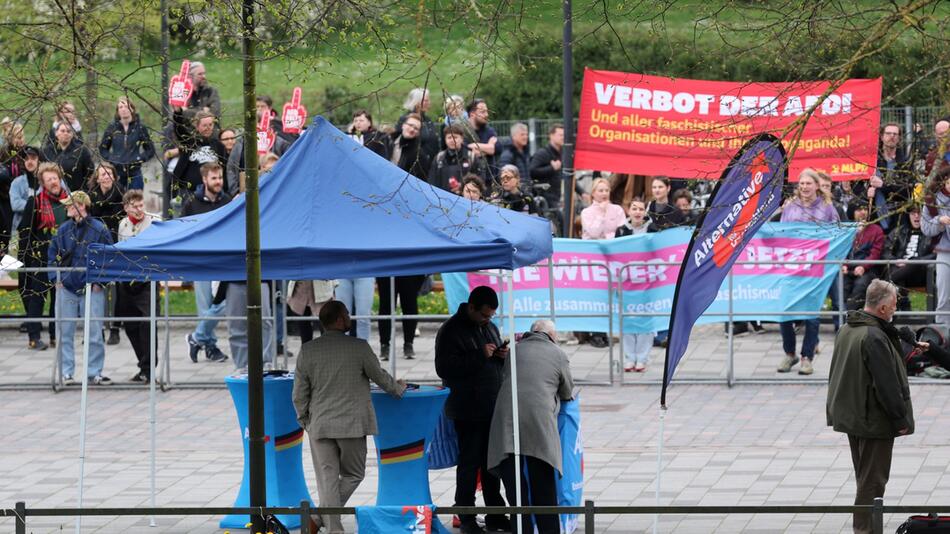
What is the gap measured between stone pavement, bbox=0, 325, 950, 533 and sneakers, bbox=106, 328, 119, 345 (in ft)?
2.98

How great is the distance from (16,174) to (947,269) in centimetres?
1136

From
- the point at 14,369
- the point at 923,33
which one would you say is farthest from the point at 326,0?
the point at 14,369

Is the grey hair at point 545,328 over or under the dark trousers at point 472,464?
over

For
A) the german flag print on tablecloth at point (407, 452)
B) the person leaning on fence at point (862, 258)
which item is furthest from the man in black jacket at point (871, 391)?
the person leaning on fence at point (862, 258)

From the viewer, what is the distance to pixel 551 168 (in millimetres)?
21906

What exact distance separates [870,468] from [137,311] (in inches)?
375

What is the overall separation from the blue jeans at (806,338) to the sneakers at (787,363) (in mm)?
61

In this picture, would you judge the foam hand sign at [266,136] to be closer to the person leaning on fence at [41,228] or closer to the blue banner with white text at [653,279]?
the person leaning on fence at [41,228]

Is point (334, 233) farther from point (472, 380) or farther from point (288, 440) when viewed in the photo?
point (288, 440)

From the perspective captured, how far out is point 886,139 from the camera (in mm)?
18531

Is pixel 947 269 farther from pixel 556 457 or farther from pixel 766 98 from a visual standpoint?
pixel 556 457

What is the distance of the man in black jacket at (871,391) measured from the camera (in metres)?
10.4

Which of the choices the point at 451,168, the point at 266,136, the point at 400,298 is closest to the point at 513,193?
the point at 400,298

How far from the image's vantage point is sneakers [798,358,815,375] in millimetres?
16812
